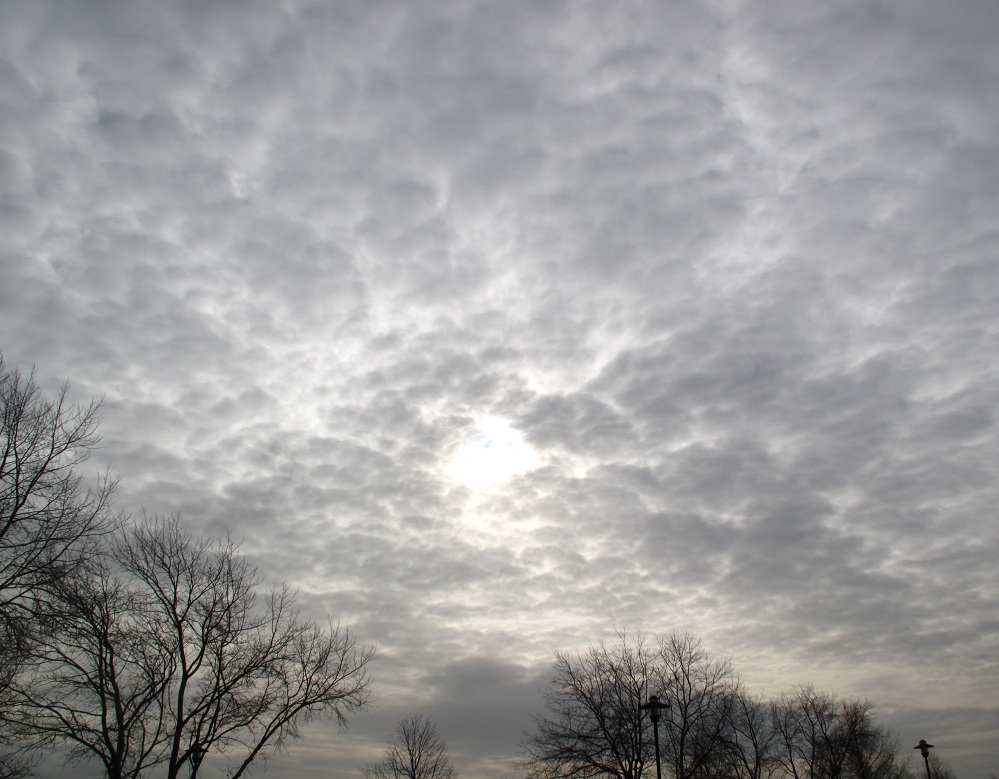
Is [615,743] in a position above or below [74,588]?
below

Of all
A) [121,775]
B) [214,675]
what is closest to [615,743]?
[214,675]

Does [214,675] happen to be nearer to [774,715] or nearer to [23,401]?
[23,401]

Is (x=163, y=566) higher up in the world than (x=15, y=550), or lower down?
higher up

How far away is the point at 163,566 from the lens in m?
26.6

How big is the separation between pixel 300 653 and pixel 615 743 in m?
16.8

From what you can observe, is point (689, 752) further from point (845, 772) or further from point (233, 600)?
point (233, 600)

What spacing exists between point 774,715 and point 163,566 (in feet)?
161

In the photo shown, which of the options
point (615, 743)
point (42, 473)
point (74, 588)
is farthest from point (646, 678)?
point (42, 473)

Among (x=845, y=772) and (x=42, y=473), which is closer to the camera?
(x=42, y=473)

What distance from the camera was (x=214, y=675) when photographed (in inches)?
1003

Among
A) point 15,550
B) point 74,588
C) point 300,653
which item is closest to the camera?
point 15,550

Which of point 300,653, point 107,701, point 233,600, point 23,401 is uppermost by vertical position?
point 23,401

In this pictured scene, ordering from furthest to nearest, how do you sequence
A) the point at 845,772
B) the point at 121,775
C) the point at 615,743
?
the point at 845,772, the point at 615,743, the point at 121,775

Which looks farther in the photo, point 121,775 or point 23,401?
point 121,775
